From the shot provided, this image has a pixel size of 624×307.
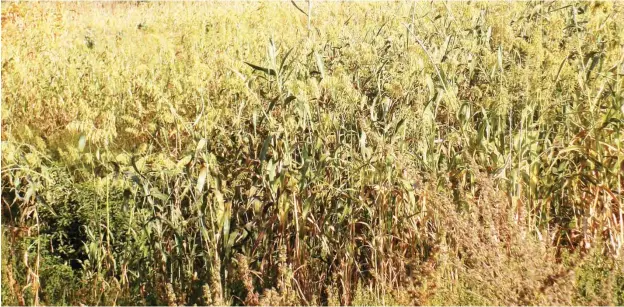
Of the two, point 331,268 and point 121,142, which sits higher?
point 121,142

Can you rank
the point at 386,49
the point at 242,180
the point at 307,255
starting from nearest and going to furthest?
the point at 307,255 → the point at 242,180 → the point at 386,49

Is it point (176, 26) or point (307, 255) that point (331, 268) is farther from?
point (176, 26)

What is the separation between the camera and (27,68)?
223 inches

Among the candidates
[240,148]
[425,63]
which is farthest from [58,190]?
[425,63]

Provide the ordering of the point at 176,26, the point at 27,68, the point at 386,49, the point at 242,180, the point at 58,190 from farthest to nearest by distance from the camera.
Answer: the point at 176,26, the point at 27,68, the point at 386,49, the point at 58,190, the point at 242,180

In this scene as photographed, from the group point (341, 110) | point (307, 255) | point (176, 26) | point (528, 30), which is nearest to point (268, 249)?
point (307, 255)

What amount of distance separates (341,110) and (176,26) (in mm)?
3528

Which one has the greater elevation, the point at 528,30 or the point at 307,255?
the point at 528,30

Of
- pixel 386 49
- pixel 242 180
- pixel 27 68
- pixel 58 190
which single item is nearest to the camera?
pixel 242 180

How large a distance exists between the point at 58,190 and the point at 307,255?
1448 millimetres

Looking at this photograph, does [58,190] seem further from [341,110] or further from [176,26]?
[176,26]

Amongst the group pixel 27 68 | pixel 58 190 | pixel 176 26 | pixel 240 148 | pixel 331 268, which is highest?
pixel 176 26

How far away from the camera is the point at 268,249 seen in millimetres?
3369

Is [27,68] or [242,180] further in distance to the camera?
[27,68]
